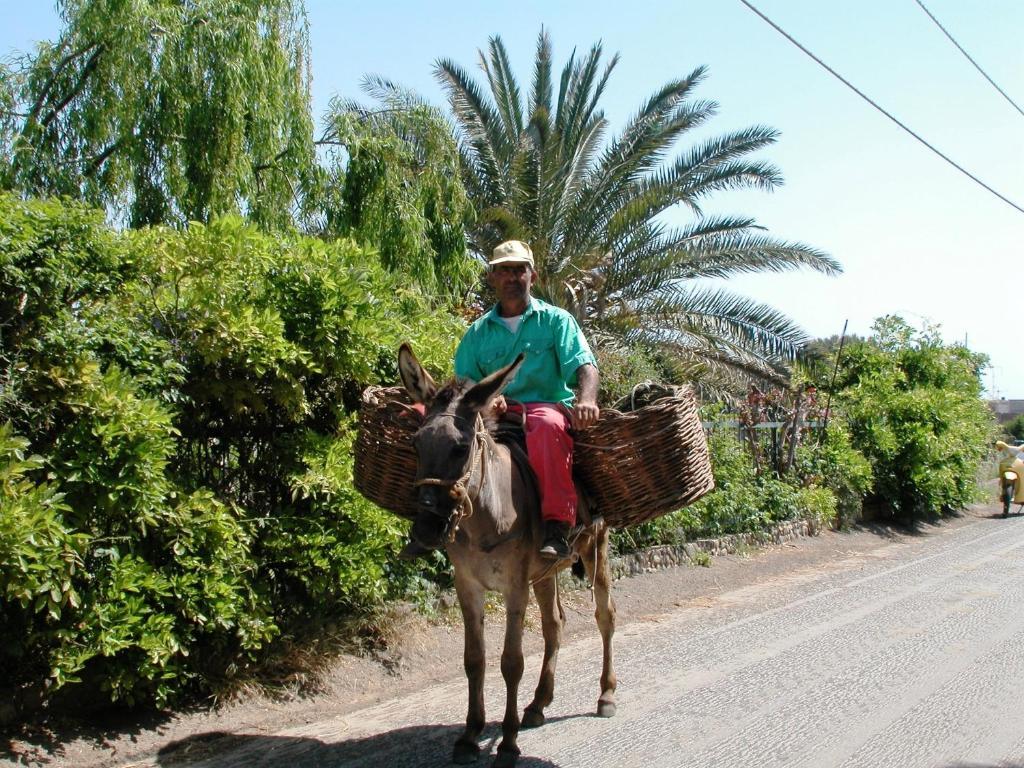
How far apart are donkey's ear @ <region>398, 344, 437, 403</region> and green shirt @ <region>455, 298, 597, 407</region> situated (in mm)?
842

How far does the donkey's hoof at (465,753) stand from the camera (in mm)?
5051

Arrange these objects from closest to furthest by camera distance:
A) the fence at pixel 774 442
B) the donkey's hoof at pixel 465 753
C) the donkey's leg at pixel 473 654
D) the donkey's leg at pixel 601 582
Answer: the donkey's hoof at pixel 465 753 → the donkey's leg at pixel 473 654 → the donkey's leg at pixel 601 582 → the fence at pixel 774 442

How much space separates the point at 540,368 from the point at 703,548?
276 inches

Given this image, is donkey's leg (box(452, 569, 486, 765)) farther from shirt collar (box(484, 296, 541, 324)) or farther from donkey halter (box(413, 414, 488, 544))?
shirt collar (box(484, 296, 541, 324))

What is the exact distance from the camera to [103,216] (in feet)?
17.9

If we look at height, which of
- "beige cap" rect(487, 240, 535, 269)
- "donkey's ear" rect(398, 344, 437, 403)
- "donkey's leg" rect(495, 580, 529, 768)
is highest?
"beige cap" rect(487, 240, 535, 269)

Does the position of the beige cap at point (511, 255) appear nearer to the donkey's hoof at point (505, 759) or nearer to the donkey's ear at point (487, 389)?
the donkey's ear at point (487, 389)

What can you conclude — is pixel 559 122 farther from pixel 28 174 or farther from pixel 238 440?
pixel 238 440

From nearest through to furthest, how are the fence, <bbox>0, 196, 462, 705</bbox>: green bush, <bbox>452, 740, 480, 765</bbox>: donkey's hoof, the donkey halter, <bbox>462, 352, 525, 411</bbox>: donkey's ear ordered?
the donkey halter < <bbox>462, 352, 525, 411</bbox>: donkey's ear < <bbox>0, 196, 462, 705</bbox>: green bush < <bbox>452, 740, 480, 765</bbox>: donkey's hoof < the fence

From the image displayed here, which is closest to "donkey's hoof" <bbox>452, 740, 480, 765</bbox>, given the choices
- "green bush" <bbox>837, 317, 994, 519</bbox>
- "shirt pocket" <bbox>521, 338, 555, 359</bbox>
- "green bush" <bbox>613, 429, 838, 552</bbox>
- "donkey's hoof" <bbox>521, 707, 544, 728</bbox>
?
"donkey's hoof" <bbox>521, 707, 544, 728</bbox>

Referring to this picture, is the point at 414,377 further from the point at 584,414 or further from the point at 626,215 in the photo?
the point at 626,215

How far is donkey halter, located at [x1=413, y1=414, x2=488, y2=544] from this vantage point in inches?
174

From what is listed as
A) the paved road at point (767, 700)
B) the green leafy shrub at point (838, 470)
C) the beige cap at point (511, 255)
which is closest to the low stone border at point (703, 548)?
the green leafy shrub at point (838, 470)

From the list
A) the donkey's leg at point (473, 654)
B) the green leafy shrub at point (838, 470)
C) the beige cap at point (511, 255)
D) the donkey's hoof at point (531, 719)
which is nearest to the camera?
the donkey's leg at point (473, 654)
